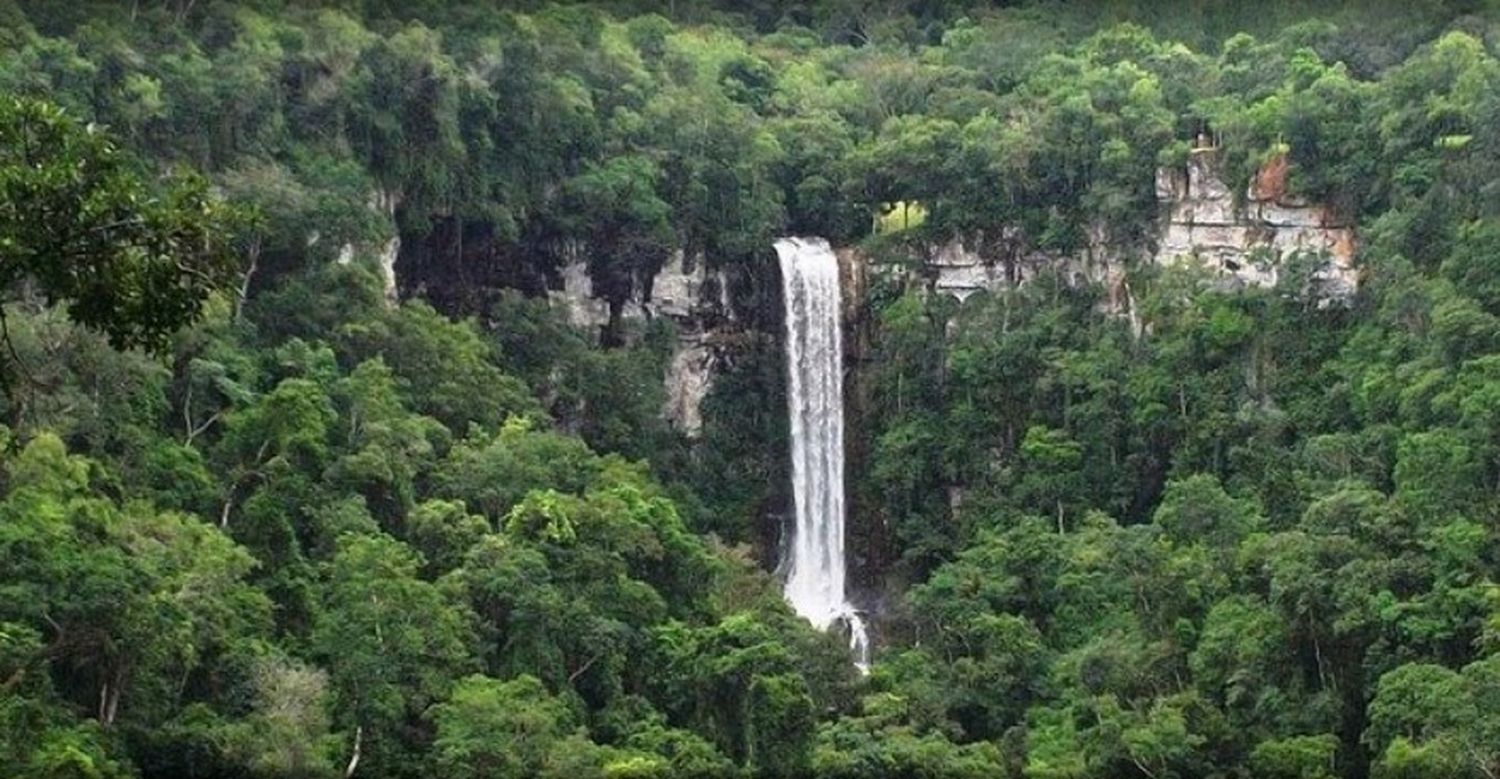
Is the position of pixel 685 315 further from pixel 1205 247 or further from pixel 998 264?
pixel 1205 247

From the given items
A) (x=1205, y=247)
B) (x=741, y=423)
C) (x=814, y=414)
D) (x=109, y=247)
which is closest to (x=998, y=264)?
(x=1205, y=247)

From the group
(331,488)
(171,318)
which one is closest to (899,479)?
(331,488)

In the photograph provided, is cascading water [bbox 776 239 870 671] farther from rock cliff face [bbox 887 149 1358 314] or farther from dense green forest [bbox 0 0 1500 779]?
rock cliff face [bbox 887 149 1358 314]

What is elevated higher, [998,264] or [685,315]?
[998,264]

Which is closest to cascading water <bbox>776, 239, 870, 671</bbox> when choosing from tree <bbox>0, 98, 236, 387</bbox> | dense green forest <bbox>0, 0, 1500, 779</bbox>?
dense green forest <bbox>0, 0, 1500, 779</bbox>

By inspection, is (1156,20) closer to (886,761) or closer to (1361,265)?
(1361,265)

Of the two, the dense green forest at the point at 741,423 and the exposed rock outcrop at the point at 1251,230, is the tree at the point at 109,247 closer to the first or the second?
the dense green forest at the point at 741,423

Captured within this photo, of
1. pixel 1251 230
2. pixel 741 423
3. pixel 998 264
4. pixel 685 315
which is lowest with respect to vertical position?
pixel 741 423

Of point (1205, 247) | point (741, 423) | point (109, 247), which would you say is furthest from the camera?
point (741, 423)
